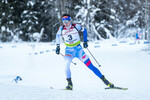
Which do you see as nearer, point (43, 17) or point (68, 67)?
point (68, 67)

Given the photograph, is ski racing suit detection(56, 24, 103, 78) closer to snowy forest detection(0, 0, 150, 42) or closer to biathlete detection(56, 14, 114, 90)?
biathlete detection(56, 14, 114, 90)

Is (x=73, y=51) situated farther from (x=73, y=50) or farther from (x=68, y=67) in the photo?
(x=68, y=67)

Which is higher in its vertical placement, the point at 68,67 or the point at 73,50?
the point at 73,50

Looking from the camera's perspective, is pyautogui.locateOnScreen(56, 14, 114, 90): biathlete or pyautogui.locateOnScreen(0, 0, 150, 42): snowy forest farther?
pyautogui.locateOnScreen(0, 0, 150, 42): snowy forest

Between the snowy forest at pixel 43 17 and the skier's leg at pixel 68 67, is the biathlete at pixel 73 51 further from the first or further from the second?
the snowy forest at pixel 43 17

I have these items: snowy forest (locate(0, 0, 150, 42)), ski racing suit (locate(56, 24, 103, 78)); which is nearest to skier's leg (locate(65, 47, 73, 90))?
ski racing suit (locate(56, 24, 103, 78))

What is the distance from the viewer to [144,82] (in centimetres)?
762

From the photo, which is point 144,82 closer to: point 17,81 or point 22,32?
point 17,81

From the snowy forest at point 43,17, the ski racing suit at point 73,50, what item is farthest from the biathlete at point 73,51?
the snowy forest at point 43,17

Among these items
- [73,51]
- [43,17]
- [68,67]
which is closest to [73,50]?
[73,51]

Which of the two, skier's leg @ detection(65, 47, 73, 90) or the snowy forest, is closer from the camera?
skier's leg @ detection(65, 47, 73, 90)

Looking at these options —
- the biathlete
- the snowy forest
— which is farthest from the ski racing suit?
the snowy forest

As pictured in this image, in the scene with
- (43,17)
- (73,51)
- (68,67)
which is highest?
(43,17)

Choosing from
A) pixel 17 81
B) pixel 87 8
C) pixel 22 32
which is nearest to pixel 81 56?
pixel 17 81
